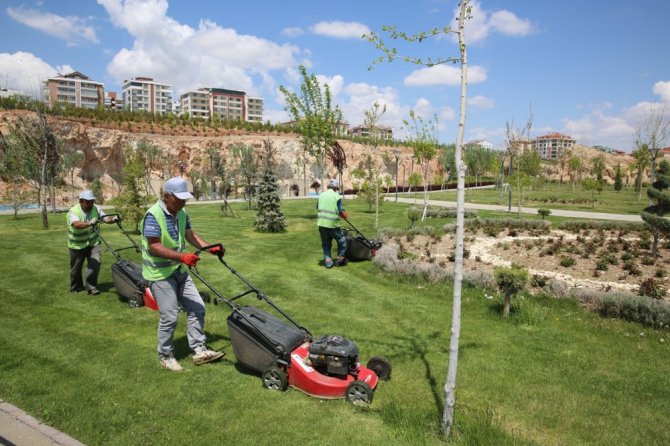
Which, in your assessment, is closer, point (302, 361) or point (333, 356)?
point (333, 356)

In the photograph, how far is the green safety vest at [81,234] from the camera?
769 cm

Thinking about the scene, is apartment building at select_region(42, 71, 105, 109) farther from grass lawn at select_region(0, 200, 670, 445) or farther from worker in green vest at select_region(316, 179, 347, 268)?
grass lawn at select_region(0, 200, 670, 445)

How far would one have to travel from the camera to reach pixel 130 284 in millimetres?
7441

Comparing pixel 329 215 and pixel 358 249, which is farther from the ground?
pixel 329 215

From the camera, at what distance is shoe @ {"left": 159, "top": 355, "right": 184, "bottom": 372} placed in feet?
16.9

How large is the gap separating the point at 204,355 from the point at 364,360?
6.31 feet

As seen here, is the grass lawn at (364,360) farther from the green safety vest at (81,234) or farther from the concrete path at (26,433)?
the green safety vest at (81,234)

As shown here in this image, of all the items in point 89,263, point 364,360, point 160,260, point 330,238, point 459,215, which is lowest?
point 364,360

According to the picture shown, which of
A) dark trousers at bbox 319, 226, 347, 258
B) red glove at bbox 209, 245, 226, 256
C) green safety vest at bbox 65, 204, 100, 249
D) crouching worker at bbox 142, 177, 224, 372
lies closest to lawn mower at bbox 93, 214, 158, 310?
green safety vest at bbox 65, 204, 100, 249

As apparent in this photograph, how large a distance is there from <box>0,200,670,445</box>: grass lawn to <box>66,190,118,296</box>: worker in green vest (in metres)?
0.31

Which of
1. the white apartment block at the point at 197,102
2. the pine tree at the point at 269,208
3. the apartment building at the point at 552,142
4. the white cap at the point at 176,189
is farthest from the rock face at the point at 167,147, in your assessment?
the apartment building at the point at 552,142

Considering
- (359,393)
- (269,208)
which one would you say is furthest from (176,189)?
(269,208)

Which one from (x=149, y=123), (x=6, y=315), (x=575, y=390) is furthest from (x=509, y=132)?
(x=149, y=123)

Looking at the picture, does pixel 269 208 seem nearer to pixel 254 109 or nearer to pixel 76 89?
pixel 76 89
